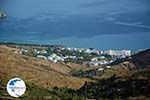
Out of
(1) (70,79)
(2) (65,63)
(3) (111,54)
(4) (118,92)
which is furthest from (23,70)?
(3) (111,54)

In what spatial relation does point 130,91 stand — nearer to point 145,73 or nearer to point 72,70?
point 145,73

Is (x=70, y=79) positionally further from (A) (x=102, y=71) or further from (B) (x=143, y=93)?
(B) (x=143, y=93)

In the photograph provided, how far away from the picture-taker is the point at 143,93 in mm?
24969

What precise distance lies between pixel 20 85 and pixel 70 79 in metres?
37.5

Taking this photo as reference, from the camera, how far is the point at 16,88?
707cm

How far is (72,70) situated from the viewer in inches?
2478

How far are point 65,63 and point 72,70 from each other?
6.63 m

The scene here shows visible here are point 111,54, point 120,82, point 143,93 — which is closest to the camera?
point 143,93

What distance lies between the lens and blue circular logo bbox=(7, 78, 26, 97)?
6.90m

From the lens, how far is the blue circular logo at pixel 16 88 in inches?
272

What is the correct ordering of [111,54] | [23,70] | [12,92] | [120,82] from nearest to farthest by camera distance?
[12,92], [120,82], [23,70], [111,54]

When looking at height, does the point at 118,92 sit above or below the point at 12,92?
below

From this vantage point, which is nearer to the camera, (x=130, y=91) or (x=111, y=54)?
(x=130, y=91)

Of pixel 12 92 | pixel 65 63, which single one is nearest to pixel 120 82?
pixel 12 92
